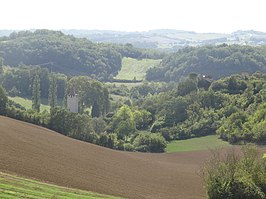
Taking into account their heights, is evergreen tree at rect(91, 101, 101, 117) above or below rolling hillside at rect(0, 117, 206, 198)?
below

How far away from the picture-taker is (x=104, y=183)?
168ft

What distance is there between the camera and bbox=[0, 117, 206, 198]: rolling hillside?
159ft

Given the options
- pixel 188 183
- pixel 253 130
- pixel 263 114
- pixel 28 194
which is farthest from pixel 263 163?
pixel 263 114

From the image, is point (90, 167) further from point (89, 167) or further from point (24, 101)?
point (24, 101)

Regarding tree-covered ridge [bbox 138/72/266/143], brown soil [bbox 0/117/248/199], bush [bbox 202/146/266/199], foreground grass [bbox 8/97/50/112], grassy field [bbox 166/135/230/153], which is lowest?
foreground grass [bbox 8/97/50/112]

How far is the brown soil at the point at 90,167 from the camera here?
4847 cm

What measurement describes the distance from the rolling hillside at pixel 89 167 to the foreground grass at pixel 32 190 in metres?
2.87

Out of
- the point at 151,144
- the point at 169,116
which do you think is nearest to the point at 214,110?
the point at 169,116

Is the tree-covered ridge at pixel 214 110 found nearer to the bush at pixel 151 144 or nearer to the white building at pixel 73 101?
the bush at pixel 151 144

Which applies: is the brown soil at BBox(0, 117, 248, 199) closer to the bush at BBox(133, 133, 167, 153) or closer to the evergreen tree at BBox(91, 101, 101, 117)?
the bush at BBox(133, 133, 167, 153)

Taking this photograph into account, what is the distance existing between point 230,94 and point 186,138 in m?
27.6

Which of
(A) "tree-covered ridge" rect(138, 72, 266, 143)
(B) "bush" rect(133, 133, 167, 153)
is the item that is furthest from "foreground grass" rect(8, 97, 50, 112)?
(B) "bush" rect(133, 133, 167, 153)

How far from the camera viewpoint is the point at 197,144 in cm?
10600

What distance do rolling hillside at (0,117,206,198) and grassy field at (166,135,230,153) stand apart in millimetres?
20458
